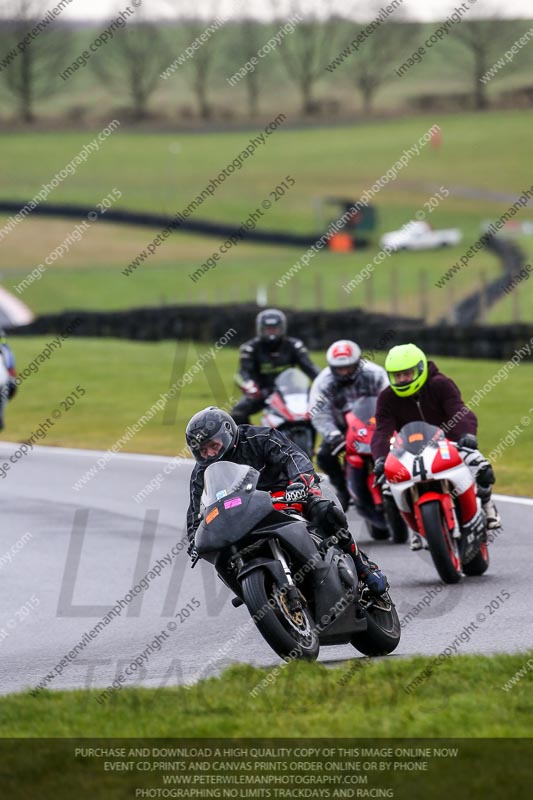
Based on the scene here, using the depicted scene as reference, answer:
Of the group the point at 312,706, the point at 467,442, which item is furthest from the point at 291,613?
the point at 467,442

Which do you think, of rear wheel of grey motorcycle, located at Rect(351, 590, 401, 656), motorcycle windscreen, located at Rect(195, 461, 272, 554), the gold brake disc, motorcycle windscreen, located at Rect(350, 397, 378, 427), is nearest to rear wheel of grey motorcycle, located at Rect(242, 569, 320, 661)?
the gold brake disc

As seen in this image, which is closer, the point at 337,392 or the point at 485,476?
the point at 485,476

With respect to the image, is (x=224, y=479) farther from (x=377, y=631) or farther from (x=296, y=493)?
(x=377, y=631)

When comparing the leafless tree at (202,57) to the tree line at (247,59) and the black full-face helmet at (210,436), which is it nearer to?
the tree line at (247,59)

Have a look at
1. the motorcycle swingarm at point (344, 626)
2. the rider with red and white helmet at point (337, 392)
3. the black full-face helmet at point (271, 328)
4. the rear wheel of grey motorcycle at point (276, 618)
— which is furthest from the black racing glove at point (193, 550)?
the black full-face helmet at point (271, 328)

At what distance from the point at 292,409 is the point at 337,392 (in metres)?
1.51

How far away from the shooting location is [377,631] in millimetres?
7656

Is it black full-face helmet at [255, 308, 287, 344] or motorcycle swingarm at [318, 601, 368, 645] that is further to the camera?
black full-face helmet at [255, 308, 287, 344]

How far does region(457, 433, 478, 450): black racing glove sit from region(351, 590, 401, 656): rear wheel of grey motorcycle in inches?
101

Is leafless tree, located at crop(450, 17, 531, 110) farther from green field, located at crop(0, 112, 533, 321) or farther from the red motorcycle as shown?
the red motorcycle

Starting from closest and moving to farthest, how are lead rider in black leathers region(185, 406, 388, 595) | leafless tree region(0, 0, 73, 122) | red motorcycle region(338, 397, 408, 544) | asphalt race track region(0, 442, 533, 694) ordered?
lead rider in black leathers region(185, 406, 388, 595), asphalt race track region(0, 442, 533, 694), red motorcycle region(338, 397, 408, 544), leafless tree region(0, 0, 73, 122)
